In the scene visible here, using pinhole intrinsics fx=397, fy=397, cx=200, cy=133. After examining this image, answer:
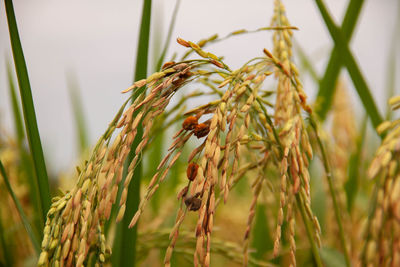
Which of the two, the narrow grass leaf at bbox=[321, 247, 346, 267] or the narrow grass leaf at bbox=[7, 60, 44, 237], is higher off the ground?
the narrow grass leaf at bbox=[7, 60, 44, 237]

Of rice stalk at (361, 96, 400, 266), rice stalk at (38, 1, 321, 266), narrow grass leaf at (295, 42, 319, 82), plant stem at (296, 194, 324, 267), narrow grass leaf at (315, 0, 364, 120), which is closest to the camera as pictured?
rice stalk at (361, 96, 400, 266)

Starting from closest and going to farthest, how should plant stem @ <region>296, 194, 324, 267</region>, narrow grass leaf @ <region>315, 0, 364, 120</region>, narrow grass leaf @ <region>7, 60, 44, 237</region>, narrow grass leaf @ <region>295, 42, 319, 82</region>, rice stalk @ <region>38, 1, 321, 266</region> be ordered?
rice stalk @ <region>38, 1, 321, 266</region>
plant stem @ <region>296, 194, 324, 267</region>
narrow grass leaf @ <region>315, 0, 364, 120</region>
narrow grass leaf @ <region>7, 60, 44, 237</region>
narrow grass leaf @ <region>295, 42, 319, 82</region>

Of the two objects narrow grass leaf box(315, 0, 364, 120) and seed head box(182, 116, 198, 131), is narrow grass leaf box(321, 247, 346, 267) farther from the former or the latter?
seed head box(182, 116, 198, 131)

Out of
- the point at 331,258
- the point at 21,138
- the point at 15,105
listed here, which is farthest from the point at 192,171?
the point at 21,138

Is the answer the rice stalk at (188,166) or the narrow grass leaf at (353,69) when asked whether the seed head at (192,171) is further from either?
the narrow grass leaf at (353,69)

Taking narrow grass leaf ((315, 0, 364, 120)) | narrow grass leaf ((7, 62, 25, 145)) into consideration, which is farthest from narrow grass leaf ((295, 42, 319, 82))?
narrow grass leaf ((7, 62, 25, 145))

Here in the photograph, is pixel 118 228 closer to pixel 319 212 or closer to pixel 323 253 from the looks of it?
pixel 323 253
